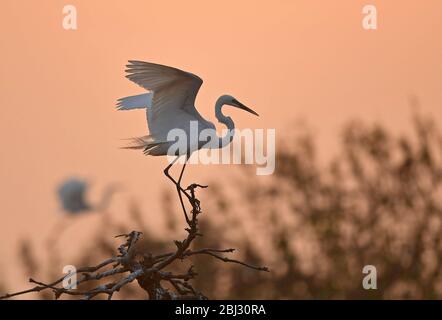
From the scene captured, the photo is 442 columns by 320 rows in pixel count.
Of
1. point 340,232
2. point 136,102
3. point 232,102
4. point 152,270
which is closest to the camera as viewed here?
point 152,270

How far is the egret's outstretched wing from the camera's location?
8859mm

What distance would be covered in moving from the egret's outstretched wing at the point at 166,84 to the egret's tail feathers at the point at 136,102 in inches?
11.0

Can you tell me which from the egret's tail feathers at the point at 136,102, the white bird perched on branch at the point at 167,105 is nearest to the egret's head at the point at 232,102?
the white bird perched on branch at the point at 167,105

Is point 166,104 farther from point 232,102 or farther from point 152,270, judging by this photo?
point 152,270

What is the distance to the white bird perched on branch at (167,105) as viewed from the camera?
29.6 ft

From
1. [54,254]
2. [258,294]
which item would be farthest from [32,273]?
[258,294]

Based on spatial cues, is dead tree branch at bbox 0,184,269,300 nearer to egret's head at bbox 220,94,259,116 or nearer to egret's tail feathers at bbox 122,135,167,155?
egret's tail feathers at bbox 122,135,167,155

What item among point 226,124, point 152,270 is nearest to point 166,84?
point 226,124

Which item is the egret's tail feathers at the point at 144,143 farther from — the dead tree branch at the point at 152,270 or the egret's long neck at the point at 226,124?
the dead tree branch at the point at 152,270

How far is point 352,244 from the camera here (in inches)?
928

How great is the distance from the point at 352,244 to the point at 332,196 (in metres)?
0.97

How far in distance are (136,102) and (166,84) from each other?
87 cm

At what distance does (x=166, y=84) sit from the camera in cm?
935

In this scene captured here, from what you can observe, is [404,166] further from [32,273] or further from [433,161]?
[32,273]
